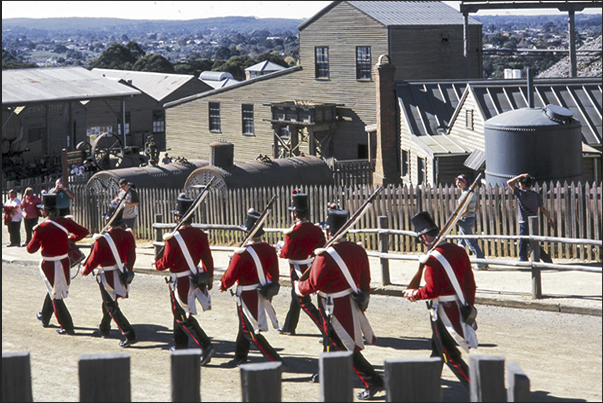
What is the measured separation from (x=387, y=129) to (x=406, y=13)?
1282 cm

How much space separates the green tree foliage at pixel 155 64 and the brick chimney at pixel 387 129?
94872 millimetres

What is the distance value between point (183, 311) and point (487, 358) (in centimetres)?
656

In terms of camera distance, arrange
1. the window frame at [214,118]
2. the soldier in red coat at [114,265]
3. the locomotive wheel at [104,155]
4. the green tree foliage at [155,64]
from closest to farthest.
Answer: the soldier in red coat at [114,265]
the locomotive wheel at [104,155]
the window frame at [214,118]
the green tree foliage at [155,64]

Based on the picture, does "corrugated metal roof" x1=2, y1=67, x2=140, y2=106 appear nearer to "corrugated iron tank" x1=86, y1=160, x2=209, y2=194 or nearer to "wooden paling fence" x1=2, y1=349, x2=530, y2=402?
"corrugated iron tank" x1=86, y1=160, x2=209, y2=194

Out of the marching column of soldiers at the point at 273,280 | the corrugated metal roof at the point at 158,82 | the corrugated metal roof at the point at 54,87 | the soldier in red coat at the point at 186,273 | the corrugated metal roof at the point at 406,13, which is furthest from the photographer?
the corrugated metal roof at the point at 158,82

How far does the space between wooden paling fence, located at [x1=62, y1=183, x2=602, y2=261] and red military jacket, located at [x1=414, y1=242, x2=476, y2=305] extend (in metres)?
5.75

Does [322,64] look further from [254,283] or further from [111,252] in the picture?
[254,283]

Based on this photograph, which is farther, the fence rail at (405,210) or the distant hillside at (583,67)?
the distant hillside at (583,67)

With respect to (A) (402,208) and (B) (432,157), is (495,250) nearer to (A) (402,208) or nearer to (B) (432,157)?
(A) (402,208)

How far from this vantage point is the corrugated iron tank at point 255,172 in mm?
23141

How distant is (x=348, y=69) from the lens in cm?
4078

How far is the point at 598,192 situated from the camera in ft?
53.0

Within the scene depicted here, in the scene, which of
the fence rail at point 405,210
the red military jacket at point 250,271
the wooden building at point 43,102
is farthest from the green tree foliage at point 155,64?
the red military jacket at point 250,271

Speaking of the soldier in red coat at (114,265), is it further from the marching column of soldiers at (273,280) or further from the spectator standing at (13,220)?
the spectator standing at (13,220)
